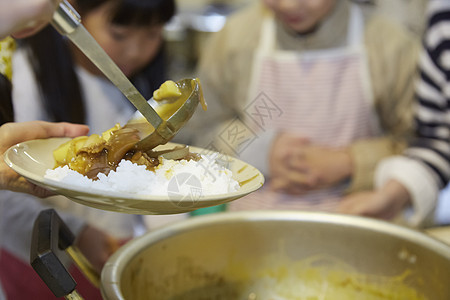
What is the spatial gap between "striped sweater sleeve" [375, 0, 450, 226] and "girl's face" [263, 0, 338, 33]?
0.30 meters

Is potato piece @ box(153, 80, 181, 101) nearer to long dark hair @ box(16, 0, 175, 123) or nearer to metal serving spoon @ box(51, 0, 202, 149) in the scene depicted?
metal serving spoon @ box(51, 0, 202, 149)

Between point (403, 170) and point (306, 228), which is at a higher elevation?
point (306, 228)

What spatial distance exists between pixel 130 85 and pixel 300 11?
0.90 metres

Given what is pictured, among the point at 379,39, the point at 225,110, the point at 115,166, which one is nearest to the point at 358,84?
the point at 379,39

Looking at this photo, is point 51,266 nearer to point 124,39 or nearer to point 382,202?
point 124,39

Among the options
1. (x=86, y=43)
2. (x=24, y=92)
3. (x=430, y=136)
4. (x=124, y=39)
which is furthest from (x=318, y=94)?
(x=86, y=43)

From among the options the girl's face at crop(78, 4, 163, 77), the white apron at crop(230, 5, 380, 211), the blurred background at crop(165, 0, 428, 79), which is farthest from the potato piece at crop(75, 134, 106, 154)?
the blurred background at crop(165, 0, 428, 79)

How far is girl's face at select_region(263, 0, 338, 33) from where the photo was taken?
1192mm

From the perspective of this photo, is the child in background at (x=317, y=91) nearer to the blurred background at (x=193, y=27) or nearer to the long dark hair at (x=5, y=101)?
the long dark hair at (x=5, y=101)

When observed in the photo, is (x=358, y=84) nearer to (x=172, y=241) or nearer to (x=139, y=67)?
(x=139, y=67)

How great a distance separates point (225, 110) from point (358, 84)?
0.42 meters

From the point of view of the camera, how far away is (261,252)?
0.66 metres

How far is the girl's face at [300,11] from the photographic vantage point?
3.91ft

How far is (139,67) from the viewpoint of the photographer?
1.18 m
